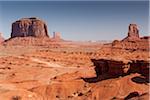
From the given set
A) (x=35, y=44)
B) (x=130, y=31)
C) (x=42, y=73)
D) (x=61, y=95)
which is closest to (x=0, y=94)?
(x=61, y=95)

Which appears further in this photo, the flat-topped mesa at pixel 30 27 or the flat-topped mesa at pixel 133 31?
the flat-topped mesa at pixel 30 27

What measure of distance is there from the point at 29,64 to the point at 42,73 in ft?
→ 52.6

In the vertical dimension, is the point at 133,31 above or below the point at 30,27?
below

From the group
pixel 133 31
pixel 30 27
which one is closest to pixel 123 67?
pixel 133 31

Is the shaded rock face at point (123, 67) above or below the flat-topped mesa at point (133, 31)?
below

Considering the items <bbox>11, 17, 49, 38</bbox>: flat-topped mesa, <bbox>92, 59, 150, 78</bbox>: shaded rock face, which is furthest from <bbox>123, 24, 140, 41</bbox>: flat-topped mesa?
<bbox>92, 59, 150, 78</bbox>: shaded rock face

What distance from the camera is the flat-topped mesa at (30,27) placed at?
155625 mm

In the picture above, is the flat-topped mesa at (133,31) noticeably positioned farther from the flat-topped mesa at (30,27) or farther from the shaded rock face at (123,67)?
the shaded rock face at (123,67)

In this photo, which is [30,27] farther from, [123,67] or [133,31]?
[123,67]

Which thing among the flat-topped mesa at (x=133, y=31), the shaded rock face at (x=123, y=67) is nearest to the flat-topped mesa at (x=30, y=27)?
the flat-topped mesa at (x=133, y=31)

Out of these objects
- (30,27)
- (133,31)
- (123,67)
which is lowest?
(123,67)

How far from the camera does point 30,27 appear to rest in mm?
156500

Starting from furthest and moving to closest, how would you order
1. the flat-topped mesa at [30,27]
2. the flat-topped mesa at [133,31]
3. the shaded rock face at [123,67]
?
1. the flat-topped mesa at [30,27]
2. the flat-topped mesa at [133,31]
3. the shaded rock face at [123,67]

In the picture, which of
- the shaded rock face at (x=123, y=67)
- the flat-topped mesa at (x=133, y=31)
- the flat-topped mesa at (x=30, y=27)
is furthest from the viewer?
the flat-topped mesa at (x=30, y=27)
